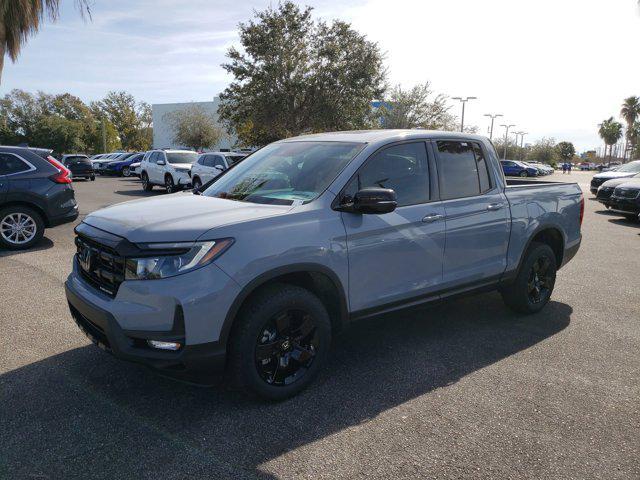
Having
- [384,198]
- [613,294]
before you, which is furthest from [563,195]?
[384,198]

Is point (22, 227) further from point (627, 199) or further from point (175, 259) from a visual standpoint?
point (627, 199)

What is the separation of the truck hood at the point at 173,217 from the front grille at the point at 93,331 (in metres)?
0.62

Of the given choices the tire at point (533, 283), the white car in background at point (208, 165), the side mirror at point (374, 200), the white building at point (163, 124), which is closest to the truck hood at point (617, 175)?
the white car in background at point (208, 165)

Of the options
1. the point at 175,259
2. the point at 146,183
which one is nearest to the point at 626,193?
the point at 175,259

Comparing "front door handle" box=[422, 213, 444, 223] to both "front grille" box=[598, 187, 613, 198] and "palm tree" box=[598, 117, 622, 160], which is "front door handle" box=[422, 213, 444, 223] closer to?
"front grille" box=[598, 187, 613, 198]

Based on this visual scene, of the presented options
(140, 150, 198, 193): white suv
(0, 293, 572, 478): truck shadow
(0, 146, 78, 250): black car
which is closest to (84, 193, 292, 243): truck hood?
(0, 293, 572, 478): truck shadow

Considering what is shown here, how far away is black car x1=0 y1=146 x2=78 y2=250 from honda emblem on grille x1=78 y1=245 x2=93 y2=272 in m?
5.53

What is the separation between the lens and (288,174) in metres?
3.98

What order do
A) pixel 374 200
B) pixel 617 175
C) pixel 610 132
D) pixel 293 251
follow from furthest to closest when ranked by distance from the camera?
pixel 610 132 → pixel 617 175 → pixel 374 200 → pixel 293 251

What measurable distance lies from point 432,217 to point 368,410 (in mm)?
1618

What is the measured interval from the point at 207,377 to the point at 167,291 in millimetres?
599

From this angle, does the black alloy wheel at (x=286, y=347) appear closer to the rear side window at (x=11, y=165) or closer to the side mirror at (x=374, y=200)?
the side mirror at (x=374, y=200)

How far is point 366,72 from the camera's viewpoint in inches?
1106

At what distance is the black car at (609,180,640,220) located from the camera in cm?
1309
